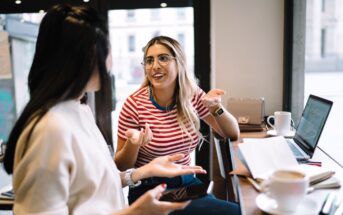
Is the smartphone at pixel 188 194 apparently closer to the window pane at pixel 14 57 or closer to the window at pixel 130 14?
the window at pixel 130 14

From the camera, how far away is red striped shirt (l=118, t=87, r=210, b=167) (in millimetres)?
1751

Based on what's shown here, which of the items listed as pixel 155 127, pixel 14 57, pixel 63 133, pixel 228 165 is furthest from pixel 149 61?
pixel 14 57

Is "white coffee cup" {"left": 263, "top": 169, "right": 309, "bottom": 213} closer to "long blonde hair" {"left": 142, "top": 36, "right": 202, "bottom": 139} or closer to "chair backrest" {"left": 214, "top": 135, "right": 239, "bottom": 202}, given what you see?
"chair backrest" {"left": 214, "top": 135, "right": 239, "bottom": 202}

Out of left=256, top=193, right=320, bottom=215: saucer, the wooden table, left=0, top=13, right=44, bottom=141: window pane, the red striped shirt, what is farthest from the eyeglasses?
left=0, top=13, right=44, bottom=141: window pane

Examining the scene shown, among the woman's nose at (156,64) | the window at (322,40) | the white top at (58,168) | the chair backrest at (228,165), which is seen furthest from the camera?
the window at (322,40)

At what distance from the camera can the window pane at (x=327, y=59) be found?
193 cm

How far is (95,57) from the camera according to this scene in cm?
93

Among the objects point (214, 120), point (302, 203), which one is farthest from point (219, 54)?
point (302, 203)

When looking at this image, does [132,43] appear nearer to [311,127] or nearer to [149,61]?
[149,61]

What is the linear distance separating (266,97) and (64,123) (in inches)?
76.7

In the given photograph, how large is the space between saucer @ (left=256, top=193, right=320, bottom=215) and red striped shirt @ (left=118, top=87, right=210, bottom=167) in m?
0.73

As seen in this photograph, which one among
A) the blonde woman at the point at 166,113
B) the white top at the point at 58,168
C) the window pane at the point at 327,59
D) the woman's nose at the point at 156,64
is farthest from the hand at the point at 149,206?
the window pane at the point at 327,59

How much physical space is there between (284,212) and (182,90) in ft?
3.39

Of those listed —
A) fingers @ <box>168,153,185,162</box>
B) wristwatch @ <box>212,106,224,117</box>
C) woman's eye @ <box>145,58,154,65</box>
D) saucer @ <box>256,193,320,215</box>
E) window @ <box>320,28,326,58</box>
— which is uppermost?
window @ <box>320,28,326,58</box>
